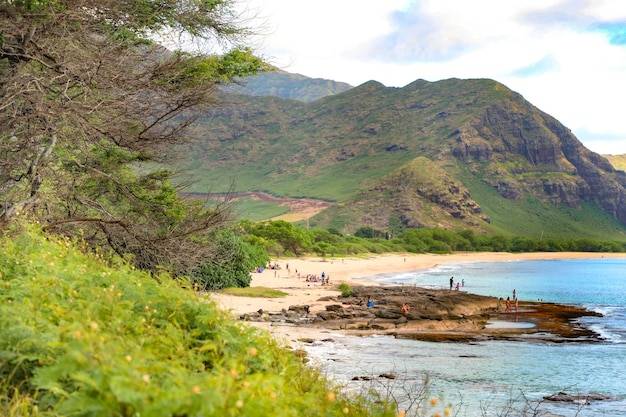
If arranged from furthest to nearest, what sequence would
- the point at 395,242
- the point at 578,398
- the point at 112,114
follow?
the point at 395,242 → the point at 578,398 → the point at 112,114

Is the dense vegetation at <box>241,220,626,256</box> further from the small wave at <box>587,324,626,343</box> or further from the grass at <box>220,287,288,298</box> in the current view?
the small wave at <box>587,324,626,343</box>

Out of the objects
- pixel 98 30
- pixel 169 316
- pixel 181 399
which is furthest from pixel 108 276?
pixel 98 30

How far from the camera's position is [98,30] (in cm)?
1243

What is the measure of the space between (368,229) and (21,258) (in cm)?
15410

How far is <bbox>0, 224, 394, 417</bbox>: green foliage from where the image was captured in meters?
3.81

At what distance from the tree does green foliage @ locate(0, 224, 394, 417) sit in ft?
11.5

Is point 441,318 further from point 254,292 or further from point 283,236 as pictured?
point 283,236

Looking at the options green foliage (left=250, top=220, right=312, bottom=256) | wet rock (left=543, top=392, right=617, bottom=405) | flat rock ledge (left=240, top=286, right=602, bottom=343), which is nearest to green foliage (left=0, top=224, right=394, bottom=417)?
wet rock (left=543, top=392, right=617, bottom=405)

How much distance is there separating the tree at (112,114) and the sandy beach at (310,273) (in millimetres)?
2572

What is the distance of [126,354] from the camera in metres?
4.73

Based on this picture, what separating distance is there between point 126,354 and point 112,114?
8.55m

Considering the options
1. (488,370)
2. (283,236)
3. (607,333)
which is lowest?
(607,333)

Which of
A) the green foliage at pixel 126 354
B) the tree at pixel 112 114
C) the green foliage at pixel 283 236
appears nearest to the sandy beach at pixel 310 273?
the green foliage at pixel 126 354

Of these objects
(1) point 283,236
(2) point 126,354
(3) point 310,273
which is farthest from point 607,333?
(1) point 283,236
